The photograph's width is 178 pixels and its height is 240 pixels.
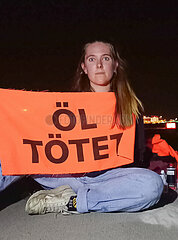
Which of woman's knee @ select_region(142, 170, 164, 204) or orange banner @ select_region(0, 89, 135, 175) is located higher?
orange banner @ select_region(0, 89, 135, 175)

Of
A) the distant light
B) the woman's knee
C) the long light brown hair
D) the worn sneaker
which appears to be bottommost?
the worn sneaker

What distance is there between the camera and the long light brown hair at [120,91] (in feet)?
6.68

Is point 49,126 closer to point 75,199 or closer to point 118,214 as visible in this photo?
point 75,199

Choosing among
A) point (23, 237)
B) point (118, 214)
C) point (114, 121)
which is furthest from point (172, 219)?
point (23, 237)

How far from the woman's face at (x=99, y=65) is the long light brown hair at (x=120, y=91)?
0.17 feet

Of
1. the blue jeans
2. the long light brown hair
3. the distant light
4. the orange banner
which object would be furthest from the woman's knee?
the distant light

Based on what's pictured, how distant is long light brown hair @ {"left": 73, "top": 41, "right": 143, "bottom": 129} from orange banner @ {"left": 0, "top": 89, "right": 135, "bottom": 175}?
11cm

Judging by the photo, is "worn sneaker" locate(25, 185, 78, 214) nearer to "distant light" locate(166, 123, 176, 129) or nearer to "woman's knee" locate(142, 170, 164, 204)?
"woman's knee" locate(142, 170, 164, 204)

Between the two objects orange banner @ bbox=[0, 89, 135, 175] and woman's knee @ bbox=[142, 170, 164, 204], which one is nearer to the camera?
woman's knee @ bbox=[142, 170, 164, 204]

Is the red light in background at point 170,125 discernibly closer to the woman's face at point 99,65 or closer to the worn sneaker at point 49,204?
the woman's face at point 99,65

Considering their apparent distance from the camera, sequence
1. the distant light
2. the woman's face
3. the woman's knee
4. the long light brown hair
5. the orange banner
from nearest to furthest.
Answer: the woman's knee → the orange banner → the long light brown hair → the woman's face → the distant light

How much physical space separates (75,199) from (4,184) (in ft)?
1.66

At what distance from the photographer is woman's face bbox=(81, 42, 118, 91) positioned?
7.16 ft

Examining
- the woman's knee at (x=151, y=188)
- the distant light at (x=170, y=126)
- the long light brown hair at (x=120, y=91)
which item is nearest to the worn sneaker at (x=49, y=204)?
the woman's knee at (x=151, y=188)
